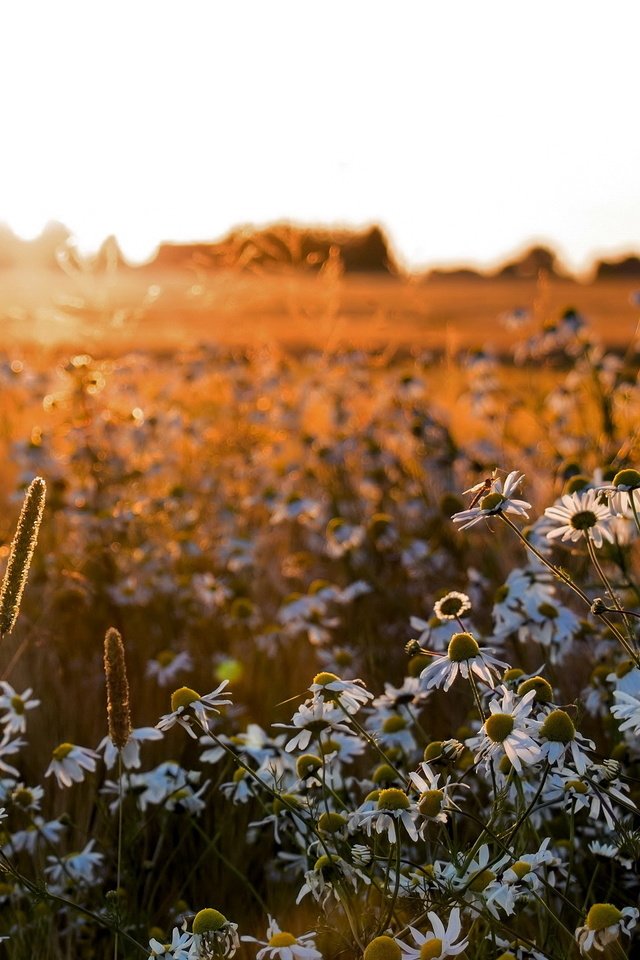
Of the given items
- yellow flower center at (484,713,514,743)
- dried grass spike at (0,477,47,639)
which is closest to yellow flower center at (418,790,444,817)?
yellow flower center at (484,713,514,743)

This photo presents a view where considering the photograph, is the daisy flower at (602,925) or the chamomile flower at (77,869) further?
the chamomile flower at (77,869)

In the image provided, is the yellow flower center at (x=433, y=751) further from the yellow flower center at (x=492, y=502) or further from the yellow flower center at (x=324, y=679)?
the yellow flower center at (x=492, y=502)

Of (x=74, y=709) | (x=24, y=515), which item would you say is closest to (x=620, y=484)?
(x=24, y=515)

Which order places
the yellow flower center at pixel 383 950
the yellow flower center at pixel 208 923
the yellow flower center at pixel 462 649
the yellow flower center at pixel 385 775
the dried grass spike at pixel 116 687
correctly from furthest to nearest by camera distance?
the yellow flower center at pixel 385 775 → the yellow flower center at pixel 462 649 → the dried grass spike at pixel 116 687 → the yellow flower center at pixel 208 923 → the yellow flower center at pixel 383 950

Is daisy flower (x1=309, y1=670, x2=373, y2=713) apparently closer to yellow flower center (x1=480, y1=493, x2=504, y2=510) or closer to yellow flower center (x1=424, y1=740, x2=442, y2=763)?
yellow flower center (x1=424, y1=740, x2=442, y2=763)

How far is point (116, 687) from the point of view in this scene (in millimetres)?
1984

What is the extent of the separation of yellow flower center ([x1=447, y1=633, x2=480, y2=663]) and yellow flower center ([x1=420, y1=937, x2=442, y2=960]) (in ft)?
1.67

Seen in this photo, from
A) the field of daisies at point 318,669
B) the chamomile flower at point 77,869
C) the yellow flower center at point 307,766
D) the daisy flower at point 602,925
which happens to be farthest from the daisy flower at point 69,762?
the daisy flower at point 602,925

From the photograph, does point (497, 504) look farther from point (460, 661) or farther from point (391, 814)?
point (391, 814)

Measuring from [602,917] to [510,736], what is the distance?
0.29m

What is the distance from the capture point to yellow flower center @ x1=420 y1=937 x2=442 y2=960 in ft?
5.57

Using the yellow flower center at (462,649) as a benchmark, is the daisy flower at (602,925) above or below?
below

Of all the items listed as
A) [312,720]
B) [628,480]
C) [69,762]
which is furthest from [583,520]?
[69,762]

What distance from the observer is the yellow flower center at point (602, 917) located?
1749 mm
